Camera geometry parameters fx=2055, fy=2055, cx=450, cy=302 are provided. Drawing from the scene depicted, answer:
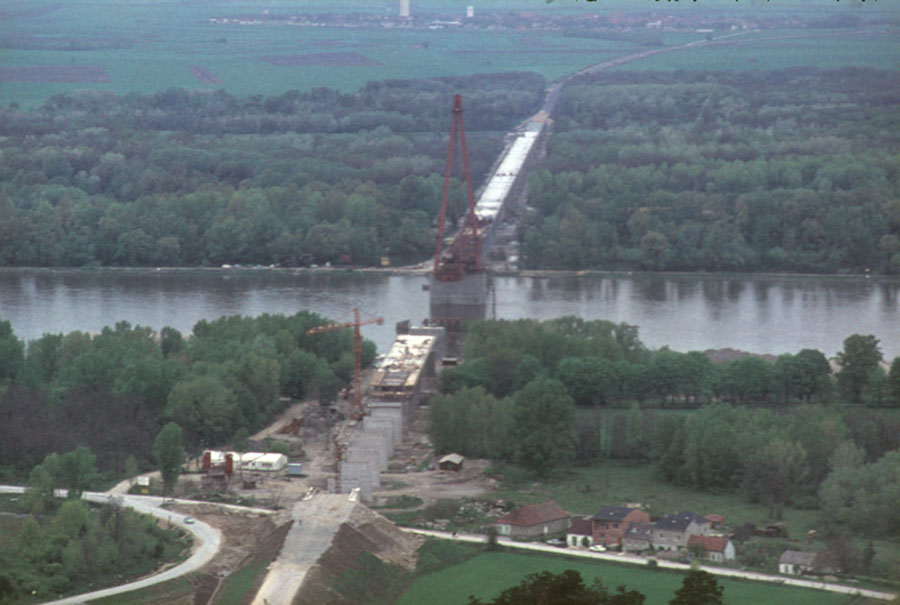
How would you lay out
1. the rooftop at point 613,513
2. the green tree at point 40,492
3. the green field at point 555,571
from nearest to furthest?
the green field at point 555,571, the rooftop at point 613,513, the green tree at point 40,492

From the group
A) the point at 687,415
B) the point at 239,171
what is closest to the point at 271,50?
the point at 239,171

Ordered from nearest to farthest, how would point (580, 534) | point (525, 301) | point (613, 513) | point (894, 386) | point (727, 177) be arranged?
point (580, 534) < point (613, 513) < point (894, 386) < point (525, 301) < point (727, 177)

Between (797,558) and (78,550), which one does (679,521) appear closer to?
(797,558)

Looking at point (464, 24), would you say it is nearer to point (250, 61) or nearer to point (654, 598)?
point (250, 61)

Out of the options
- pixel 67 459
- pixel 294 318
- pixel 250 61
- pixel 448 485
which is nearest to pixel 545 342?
pixel 294 318

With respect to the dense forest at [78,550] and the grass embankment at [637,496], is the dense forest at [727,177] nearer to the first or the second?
the grass embankment at [637,496]

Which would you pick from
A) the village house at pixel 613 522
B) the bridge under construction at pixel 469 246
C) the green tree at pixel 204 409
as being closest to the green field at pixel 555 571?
the village house at pixel 613 522
